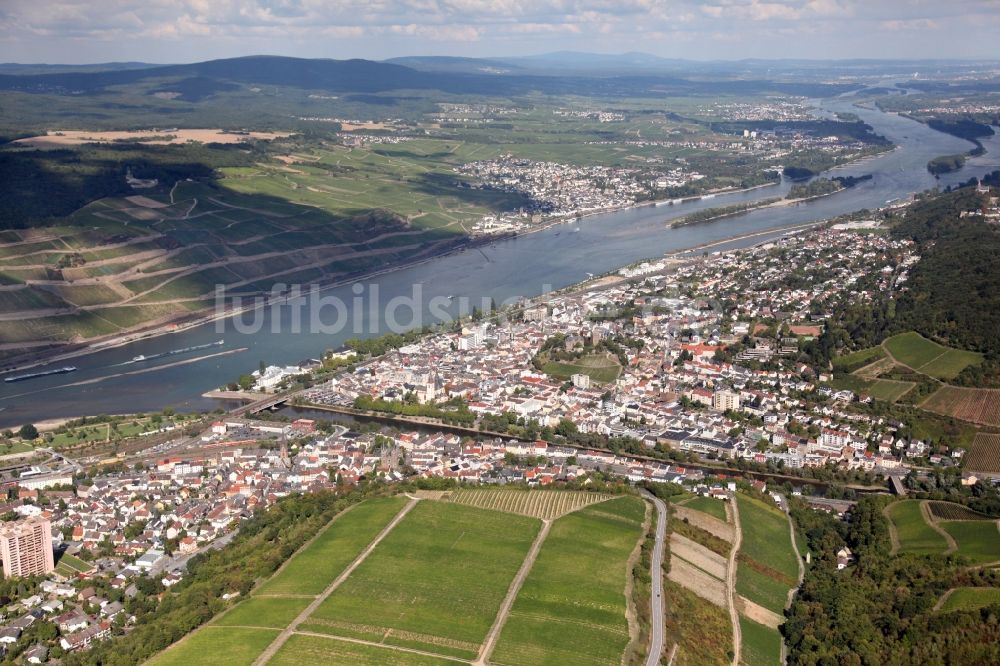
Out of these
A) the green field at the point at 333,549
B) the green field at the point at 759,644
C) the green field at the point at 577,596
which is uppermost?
the green field at the point at 577,596

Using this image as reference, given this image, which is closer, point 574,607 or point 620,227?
point 574,607

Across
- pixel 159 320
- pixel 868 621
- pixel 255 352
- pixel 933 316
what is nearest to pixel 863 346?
pixel 933 316

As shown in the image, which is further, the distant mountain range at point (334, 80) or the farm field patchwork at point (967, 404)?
the distant mountain range at point (334, 80)

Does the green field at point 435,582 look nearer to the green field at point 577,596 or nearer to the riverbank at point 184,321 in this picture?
the green field at point 577,596

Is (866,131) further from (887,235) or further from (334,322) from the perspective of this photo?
(334,322)

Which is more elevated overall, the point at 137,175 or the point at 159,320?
the point at 137,175

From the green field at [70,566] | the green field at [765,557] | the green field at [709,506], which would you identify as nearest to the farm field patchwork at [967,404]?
the green field at [765,557]
